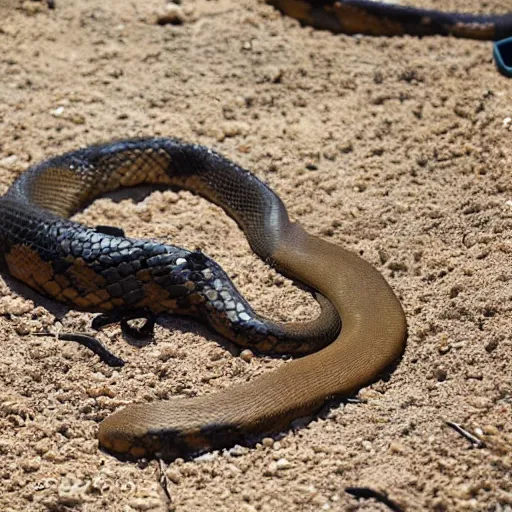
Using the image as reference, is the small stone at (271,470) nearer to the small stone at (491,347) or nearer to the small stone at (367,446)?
the small stone at (367,446)

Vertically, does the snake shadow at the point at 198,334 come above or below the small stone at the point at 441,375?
below

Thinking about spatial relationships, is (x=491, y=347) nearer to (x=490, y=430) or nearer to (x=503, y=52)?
(x=490, y=430)

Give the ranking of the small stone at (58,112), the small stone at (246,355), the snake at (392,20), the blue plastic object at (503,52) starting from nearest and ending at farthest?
1. the small stone at (246,355)
2. the small stone at (58,112)
3. the blue plastic object at (503,52)
4. the snake at (392,20)

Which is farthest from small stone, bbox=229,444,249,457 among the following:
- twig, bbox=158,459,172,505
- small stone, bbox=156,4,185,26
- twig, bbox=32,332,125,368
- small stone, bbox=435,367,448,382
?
small stone, bbox=156,4,185,26

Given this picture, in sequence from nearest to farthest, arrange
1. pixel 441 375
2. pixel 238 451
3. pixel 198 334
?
1. pixel 238 451
2. pixel 441 375
3. pixel 198 334

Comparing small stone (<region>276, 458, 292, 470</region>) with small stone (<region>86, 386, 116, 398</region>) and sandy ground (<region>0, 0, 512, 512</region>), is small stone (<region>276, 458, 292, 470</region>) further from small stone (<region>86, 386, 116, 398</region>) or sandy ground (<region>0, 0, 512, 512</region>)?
small stone (<region>86, 386, 116, 398</region>)

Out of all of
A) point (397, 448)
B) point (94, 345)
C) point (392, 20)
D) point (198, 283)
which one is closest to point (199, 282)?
point (198, 283)

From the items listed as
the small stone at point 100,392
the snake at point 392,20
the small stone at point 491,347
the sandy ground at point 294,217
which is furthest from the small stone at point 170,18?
the small stone at point 491,347
